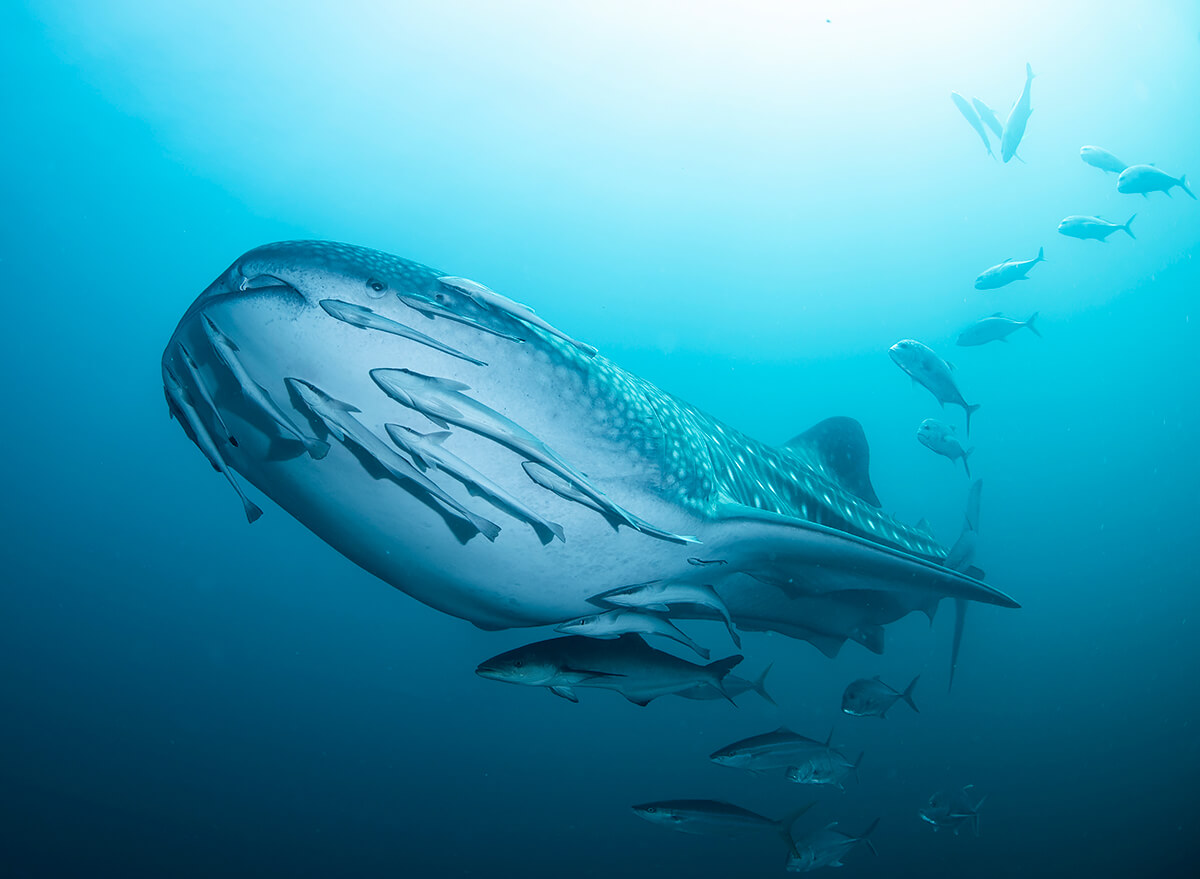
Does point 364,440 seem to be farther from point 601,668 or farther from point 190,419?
point 601,668

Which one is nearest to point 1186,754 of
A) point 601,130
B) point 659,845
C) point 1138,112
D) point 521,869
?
point 659,845

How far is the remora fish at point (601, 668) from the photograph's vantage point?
7.68 feet

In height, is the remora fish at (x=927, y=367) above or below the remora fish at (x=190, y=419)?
above

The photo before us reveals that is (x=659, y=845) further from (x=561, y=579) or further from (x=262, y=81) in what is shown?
(x=262, y=81)

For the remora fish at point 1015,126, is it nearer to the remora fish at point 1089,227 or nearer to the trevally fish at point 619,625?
the remora fish at point 1089,227

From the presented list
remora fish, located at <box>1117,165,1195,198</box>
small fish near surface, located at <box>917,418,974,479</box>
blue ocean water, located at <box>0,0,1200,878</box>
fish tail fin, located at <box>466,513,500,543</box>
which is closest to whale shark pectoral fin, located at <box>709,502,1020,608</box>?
fish tail fin, located at <box>466,513,500,543</box>

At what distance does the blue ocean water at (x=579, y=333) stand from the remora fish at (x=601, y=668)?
1142 centimetres

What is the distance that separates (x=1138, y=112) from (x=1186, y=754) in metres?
32.0

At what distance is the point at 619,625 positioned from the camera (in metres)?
2.35

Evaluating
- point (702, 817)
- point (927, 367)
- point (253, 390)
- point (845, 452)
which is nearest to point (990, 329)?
point (927, 367)

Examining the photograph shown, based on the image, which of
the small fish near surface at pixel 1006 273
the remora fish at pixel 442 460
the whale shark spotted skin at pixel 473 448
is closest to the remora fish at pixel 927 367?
the small fish near surface at pixel 1006 273

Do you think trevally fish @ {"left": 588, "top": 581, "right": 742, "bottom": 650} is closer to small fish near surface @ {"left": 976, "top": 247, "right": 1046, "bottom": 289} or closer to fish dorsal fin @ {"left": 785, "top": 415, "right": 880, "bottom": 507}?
fish dorsal fin @ {"left": 785, "top": 415, "right": 880, "bottom": 507}

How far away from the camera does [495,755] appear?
21344mm

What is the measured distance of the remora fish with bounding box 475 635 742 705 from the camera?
7.68 ft
